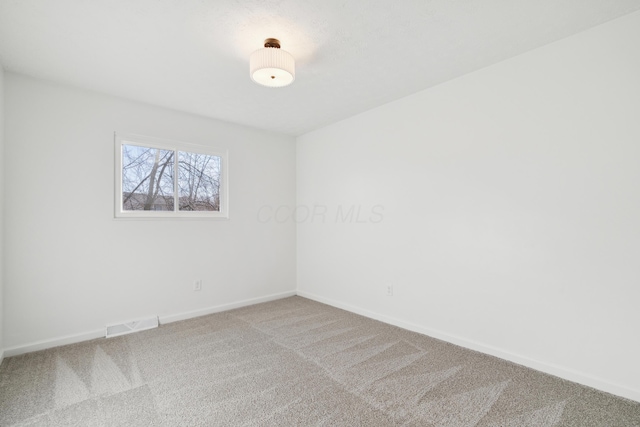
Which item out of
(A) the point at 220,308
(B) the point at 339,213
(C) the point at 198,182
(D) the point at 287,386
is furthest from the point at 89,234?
(B) the point at 339,213

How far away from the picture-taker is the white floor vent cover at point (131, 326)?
10.1 feet

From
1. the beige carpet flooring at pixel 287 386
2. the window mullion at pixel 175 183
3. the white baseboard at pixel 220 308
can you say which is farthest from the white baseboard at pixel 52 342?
the window mullion at pixel 175 183

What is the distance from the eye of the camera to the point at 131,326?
321cm

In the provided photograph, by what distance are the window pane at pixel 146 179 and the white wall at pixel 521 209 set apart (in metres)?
2.39

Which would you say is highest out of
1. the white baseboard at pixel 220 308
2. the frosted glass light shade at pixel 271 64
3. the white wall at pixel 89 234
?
the frosted glass light shade at pixel 271 64

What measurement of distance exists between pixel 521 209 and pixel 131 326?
3.96 m

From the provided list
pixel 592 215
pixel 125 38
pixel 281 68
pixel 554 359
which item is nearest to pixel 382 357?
pixel 554 359

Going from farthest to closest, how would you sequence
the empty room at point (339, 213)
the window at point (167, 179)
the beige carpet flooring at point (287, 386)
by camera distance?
1. the window at point (167, 179)
2. the empty room at point (339, 213)
3. the beige carpet flooring at point (287, 386)

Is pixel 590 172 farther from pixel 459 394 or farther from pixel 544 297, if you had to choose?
pixel 459 394

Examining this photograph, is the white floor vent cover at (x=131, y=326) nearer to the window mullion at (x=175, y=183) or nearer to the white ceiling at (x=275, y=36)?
the window mullion at (x=175, y=183)

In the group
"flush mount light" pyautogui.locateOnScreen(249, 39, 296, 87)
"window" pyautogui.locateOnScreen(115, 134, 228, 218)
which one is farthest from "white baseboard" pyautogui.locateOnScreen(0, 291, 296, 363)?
"flush mount light" pyautogui.locateOnScreen(249, 39, 296, 87)

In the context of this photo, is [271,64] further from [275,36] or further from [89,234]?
[89,234]

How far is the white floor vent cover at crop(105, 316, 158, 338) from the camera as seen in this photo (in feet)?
10.1

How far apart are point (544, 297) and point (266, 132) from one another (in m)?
3.82
